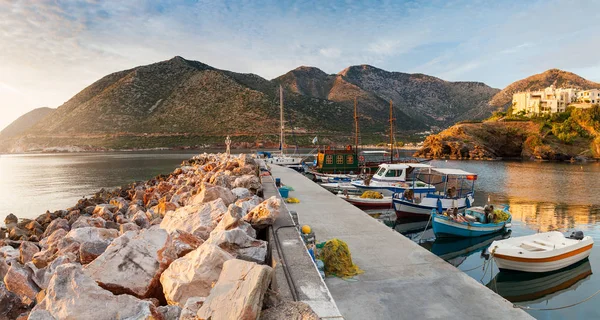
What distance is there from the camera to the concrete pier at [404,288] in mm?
5020

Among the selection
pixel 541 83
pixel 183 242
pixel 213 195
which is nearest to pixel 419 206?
pixel 213 195

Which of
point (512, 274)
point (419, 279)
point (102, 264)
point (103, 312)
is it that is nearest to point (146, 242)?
point (102, 264)

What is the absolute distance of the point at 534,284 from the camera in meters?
11.5

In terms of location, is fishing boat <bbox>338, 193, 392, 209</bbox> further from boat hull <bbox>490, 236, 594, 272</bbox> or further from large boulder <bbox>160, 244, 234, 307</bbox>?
large boulder <bbox>160, 244, 234, 307</bbox>

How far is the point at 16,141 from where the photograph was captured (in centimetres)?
12188

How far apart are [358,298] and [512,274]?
29.5ft

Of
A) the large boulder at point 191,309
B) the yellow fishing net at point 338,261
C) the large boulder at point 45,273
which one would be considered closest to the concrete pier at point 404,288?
the yellow fishing net at point 338,261

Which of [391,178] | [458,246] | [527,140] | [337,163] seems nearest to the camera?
[458,246]

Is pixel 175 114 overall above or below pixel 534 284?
above

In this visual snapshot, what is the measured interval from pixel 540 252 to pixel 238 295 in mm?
12151

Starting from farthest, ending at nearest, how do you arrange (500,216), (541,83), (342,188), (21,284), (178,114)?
(541,83) → (178,114) → (342,188) → (500,216) → (21,284)

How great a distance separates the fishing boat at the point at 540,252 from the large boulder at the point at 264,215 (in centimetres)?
880

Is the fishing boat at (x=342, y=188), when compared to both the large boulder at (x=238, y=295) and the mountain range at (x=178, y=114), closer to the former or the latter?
the large boulder at (x=238, y=295)

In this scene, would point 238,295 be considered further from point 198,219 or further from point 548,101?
point 548,101
